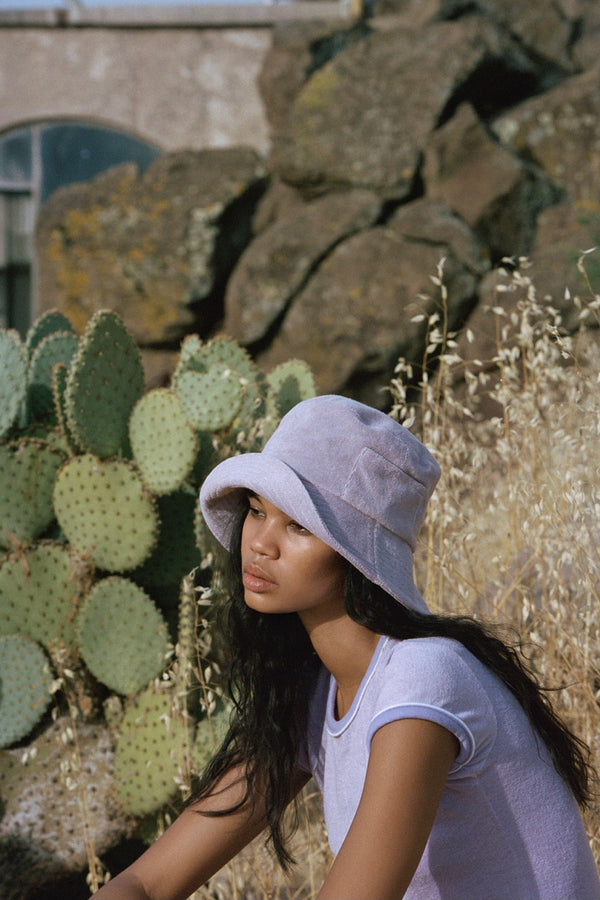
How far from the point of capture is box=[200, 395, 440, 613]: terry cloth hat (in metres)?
1.30

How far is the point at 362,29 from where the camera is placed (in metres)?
7.63

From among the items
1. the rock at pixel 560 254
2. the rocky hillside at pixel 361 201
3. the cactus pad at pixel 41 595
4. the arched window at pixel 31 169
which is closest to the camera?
the cactus pad at pixel 41 595

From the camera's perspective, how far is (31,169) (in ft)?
28.8

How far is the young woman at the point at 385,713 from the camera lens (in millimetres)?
1180

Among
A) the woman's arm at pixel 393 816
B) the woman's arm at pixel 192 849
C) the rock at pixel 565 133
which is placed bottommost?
the woman's arm at pixel 192 849

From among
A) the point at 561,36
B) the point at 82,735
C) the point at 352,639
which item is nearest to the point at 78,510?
the point at 82,735

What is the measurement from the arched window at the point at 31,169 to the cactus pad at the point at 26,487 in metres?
6.14

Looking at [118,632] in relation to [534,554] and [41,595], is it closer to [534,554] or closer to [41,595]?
[41,595]

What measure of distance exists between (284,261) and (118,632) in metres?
4.28

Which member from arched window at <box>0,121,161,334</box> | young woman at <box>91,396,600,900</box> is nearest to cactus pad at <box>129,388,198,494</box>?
young woman at <box>91,396,600,900</box>

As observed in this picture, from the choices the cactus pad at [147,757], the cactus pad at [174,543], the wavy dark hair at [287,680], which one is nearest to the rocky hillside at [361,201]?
the cactus pad at [174,543]

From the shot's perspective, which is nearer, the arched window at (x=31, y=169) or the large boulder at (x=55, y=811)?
the large boulder at (x=55, y=811)

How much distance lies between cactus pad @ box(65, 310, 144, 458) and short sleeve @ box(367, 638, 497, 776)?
5.12 feet

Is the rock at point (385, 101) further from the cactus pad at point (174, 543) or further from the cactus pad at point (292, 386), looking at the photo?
the cactus pad at point (174, 543)
